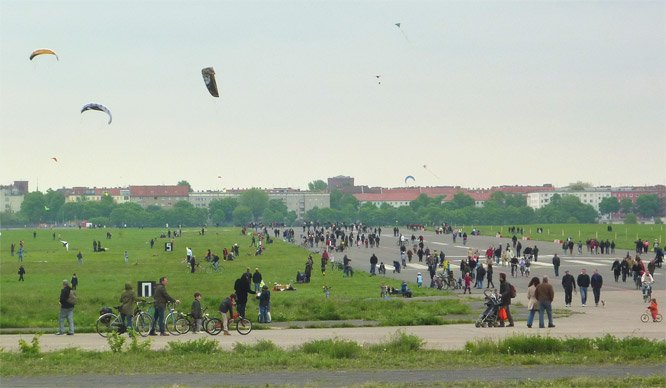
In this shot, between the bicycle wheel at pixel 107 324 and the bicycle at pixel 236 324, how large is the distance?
225 cm

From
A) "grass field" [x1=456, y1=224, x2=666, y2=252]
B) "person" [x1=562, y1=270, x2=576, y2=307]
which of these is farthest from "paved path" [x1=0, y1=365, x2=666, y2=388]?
"grass field" [x1=456, y1=224, x2=666, y2=252]

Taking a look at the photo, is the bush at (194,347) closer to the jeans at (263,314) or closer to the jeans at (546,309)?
the jeans at (263,314)

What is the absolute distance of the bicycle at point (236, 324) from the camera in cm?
2367

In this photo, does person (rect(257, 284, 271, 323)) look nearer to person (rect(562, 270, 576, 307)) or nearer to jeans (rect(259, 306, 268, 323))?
jeans (rect(259, 306, 268, 323))

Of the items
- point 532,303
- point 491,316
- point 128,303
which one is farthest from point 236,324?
point 532,303

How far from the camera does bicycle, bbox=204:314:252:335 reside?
77.7 feet

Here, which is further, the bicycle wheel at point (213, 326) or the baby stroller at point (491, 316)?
the baby stroller at point (491, 316)

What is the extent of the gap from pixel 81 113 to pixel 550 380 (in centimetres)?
2239

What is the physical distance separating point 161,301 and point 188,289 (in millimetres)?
19613

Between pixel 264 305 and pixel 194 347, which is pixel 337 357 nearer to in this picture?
pixel 194 347

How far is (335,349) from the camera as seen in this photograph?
743 inches

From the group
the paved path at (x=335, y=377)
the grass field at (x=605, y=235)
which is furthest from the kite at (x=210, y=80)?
the grass field at (x=605, y=235)

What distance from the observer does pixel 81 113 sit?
33.1 meters

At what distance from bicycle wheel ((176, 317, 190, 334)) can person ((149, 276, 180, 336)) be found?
0.41 m
